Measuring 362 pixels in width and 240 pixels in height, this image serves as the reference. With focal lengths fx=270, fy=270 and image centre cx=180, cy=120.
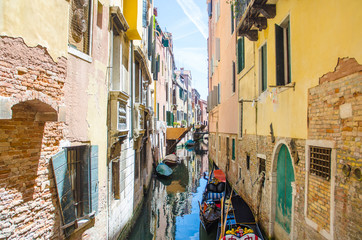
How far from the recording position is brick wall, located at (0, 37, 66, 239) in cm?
283

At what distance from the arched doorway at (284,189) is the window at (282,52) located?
1526mm

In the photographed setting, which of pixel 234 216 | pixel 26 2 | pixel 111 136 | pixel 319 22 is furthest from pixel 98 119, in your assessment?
pixel 234 216

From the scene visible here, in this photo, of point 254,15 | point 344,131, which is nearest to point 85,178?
point 344,131

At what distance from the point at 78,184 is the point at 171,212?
7379mm

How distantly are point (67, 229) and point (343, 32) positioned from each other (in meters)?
4.84

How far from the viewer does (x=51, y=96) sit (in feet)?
11.1

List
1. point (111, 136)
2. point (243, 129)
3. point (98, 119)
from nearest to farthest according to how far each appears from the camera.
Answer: point (98, 119) → point (111, 136) → point (243, 129)

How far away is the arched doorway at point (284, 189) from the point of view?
575 centimetres

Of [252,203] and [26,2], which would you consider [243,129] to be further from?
[26,2]

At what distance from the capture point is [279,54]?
597cm

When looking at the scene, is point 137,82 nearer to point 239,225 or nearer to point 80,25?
point 80,25

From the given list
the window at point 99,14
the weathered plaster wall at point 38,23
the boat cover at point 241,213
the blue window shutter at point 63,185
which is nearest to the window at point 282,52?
the window at point 99,14

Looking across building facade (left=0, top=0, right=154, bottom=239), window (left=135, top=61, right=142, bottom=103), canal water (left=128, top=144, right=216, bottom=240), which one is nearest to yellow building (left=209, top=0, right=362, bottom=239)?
canal water (left=128, top=144, right=216, bottom=240)

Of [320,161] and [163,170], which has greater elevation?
[320,161]
